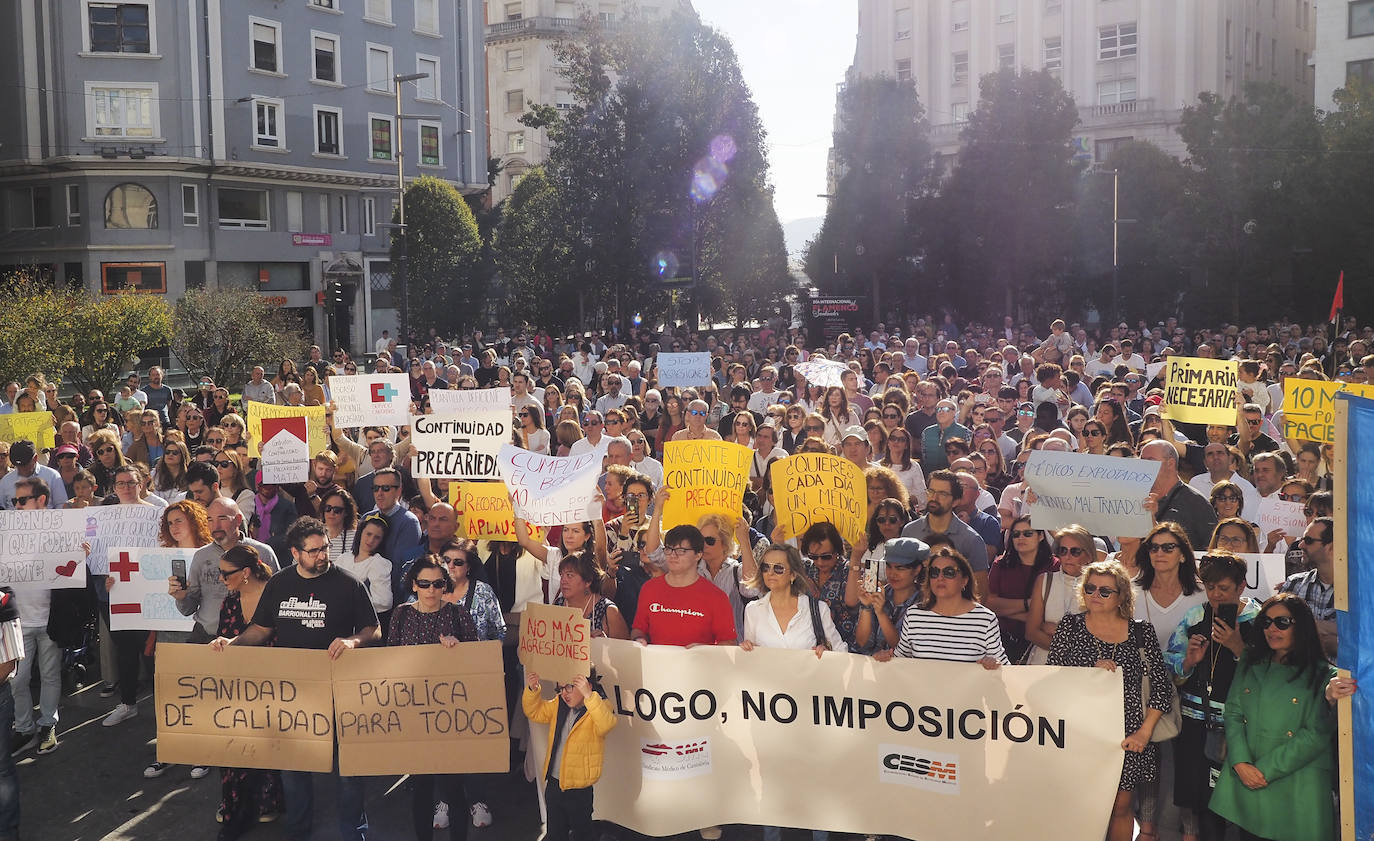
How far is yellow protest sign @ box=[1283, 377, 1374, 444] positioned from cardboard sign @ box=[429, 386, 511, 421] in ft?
23.3

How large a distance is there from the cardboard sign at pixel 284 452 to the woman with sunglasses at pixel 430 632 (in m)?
4.17

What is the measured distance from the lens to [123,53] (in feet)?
145

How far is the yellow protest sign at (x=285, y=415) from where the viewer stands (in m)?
11.5

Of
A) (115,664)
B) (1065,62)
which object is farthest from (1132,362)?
(1065,62)

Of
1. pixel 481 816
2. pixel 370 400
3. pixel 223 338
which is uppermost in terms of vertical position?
A: pixel 223 338

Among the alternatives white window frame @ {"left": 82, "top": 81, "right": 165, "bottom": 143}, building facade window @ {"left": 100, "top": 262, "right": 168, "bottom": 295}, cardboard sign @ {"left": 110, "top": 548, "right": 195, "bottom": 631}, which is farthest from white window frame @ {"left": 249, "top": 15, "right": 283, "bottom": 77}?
cardboard sign @ {"left": 110, "top": 548, "right": 195, "bottom": 631}

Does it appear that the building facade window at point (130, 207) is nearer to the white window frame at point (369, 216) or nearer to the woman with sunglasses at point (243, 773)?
the white window frame at point (369, 216)

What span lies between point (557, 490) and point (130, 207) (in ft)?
139

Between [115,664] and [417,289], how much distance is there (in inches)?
1596

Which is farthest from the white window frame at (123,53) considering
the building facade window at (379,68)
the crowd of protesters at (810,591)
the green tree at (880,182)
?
the crowd of protesters at (810,591)

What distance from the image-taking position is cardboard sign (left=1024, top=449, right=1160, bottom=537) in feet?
26.0

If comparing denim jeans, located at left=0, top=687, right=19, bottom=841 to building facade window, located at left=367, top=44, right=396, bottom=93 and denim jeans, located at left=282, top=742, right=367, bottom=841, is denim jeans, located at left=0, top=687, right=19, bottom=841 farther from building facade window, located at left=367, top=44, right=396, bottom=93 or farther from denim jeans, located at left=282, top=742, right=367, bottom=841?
building facade window, located at left=367, top=44, right=396, bottom=93

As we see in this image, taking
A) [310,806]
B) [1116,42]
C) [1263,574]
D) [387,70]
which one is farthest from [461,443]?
[1116,42]

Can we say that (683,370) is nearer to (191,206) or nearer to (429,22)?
(191,206)
